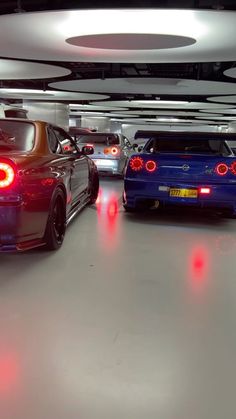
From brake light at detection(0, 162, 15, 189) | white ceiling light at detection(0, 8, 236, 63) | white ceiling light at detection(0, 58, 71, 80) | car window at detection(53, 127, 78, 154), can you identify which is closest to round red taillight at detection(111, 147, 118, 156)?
white ceiling light at detection(0, 58, 71, 80)

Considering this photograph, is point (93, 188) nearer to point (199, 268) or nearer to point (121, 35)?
point (121, 35)

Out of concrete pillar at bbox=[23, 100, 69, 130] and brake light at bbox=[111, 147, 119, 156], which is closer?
brake light at bbox=[111, 147, 119, 156]

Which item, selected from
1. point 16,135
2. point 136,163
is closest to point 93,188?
point 136,163

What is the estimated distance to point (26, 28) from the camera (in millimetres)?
5086

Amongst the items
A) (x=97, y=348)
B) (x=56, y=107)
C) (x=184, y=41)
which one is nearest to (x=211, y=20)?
(x=184, y=41)

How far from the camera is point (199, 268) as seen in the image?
347 cm

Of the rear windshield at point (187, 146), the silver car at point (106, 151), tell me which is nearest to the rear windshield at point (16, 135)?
the rear windshield at point (187, 146)

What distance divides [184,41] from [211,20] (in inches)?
44.5

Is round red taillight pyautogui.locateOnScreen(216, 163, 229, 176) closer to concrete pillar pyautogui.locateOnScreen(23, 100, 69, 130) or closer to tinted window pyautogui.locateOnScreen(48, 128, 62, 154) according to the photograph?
tinted window pyautogui.locateOnScreen(48, 128, 62, 154)

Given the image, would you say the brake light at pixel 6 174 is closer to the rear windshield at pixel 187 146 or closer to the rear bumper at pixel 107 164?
the rear windshield at pixel 187 146

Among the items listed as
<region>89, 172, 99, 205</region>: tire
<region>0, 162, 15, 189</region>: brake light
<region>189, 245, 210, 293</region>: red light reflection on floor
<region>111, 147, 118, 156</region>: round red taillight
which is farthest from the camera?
<region>111, 147, 118, 156</region>: round red taillight

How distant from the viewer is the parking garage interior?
176 centimetres

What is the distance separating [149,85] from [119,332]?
32.0ft

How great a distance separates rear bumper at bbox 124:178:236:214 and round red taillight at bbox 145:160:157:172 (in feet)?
0.56
